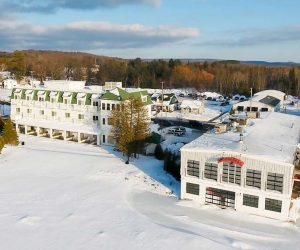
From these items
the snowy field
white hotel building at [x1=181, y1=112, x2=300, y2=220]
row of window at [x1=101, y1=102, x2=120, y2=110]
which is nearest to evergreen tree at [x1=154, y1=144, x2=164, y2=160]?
the snowy field

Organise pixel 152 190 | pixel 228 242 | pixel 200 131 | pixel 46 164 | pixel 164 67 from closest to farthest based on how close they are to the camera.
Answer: pixel 228 242 → pixel 152 190 → pixel 46 164 → pixel 200 131 → pixel 164 67

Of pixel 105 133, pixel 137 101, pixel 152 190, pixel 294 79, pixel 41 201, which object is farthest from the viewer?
pixel 294 79

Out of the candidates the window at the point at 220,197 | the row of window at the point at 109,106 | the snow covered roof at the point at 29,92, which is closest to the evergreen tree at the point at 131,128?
the row of window at the point at 109,106

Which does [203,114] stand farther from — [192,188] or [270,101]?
[192,188]

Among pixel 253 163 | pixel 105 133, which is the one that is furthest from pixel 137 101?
pixel 253 163

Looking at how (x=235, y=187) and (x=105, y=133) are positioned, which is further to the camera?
(x=105, y=133)

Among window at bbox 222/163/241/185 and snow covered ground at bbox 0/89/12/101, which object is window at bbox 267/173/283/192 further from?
snow covered ground at bbox 0/89/12/101

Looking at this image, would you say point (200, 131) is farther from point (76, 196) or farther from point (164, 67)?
point (164, 67)
